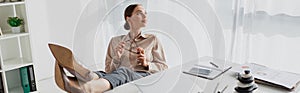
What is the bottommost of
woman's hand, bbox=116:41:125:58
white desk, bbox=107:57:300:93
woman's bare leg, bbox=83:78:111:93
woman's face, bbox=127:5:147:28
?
white desk, bbox=107:57:300:93

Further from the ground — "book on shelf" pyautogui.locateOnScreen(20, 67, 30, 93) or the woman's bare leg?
the woman's bare leg

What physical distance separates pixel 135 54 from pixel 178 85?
12.1 inches

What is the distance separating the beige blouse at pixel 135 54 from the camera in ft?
5.51

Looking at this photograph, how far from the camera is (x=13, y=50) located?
273 centimetres

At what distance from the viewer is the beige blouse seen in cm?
168

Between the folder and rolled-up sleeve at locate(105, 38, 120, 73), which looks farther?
the folder

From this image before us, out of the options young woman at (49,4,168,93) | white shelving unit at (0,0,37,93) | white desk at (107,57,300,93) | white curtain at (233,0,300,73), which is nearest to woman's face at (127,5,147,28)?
young woman at (49,4,168,93)

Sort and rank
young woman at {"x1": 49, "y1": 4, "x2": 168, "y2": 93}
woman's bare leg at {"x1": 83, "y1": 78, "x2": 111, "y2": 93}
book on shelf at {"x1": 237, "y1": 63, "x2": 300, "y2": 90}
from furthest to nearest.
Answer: young woman at {"x1": 49, "y1": 4, "x2": 168, "y2": 93}, book on shelf at {"x1": 237, "y1": 63, "x2": 300, "y2": 90}, woman's bare leg at {"x1": 83, "y1": 78, "x2": 111, "y2": 93}

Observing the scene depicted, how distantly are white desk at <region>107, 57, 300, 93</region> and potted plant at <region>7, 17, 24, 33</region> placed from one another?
1.41 meters

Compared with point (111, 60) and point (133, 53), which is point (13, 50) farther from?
point (133, 53)

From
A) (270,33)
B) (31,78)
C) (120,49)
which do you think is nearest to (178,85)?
(120,49)

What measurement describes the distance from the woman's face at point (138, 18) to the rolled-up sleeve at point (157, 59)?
0.40 feet

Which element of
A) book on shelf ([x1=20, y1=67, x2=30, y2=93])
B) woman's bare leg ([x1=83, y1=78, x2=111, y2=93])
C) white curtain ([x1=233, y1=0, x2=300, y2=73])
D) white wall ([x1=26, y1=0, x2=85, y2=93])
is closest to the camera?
woman's bare leg ([x1=83, y1=78, x2=111, y2=93])

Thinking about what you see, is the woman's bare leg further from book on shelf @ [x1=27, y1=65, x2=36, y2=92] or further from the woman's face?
book on shelf @ [x1=27, y1=65, x2=36, y2=92]
